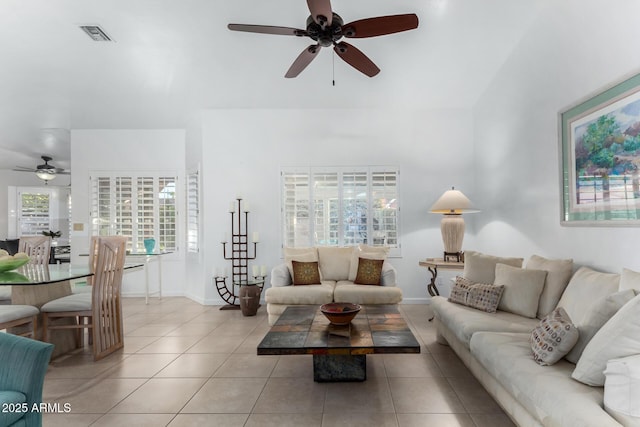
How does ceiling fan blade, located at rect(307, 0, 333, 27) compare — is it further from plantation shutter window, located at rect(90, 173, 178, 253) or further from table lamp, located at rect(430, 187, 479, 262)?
plantation shutter window, located at rect(90, 173, 178, 253)

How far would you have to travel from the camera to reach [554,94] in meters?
3.25

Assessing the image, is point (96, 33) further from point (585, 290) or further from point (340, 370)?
point (585, 290)

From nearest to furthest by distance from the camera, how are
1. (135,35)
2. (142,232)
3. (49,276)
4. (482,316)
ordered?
1. (482,316)
2. (49,276)
3. (135,35)
4. (142,232)

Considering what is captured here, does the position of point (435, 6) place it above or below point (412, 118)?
above

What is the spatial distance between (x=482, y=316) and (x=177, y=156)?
5242 mm

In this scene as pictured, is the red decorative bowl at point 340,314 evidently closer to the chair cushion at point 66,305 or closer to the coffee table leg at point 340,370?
the coffee table leg at point 340,370

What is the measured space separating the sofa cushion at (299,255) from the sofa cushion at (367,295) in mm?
681

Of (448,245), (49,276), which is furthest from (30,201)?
(448,245)

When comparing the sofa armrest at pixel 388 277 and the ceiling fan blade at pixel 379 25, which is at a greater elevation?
the ceiling fan blade at pixel 379 25

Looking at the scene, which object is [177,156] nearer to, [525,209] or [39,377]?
[39,377]

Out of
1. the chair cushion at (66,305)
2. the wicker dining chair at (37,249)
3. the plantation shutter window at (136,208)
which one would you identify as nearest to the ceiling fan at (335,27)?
the chair cushion at (66,305)

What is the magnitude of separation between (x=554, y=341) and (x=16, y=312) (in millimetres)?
3999

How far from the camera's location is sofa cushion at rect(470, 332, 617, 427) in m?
1.48

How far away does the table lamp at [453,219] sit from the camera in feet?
14.3
